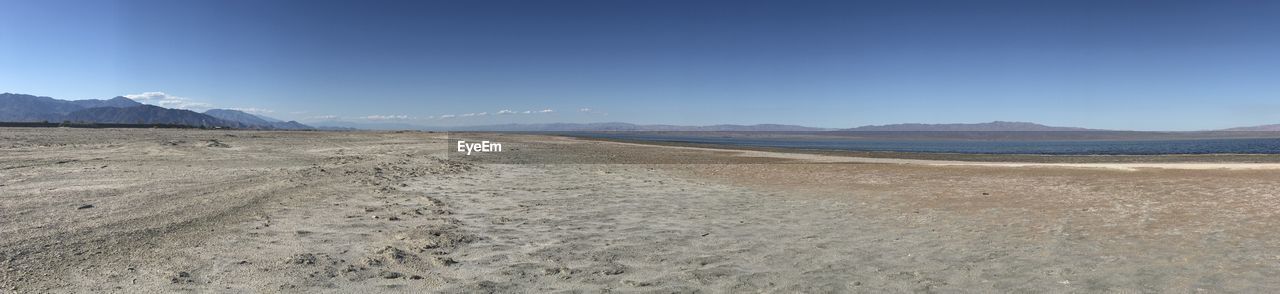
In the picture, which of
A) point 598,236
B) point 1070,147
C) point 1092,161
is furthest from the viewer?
point 1070,147

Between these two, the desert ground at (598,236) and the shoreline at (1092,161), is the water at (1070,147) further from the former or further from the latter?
the desert ground at (598,236)

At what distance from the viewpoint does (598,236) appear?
24.8ft

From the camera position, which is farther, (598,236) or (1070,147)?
(1070,147)

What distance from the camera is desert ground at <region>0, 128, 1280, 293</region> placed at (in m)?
5.27

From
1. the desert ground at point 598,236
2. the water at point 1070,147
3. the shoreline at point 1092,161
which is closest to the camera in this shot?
the desert ground at point 598,236

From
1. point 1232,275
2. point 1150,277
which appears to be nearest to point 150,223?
point 1150,277

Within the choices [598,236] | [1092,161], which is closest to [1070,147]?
[1092,161]

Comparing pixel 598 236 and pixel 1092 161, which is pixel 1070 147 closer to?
pixel 1092 161

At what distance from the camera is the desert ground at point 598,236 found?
527cm

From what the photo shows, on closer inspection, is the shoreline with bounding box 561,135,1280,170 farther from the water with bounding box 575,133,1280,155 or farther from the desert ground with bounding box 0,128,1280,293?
the desert ground with bounding box 0,128,1280,293

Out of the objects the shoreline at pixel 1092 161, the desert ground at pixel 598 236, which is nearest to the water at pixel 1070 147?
the shoreline at pixel 1092 161

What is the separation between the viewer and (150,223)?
7.11m

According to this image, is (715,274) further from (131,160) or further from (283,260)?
(131,160)

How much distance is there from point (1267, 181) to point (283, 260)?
2149cm
